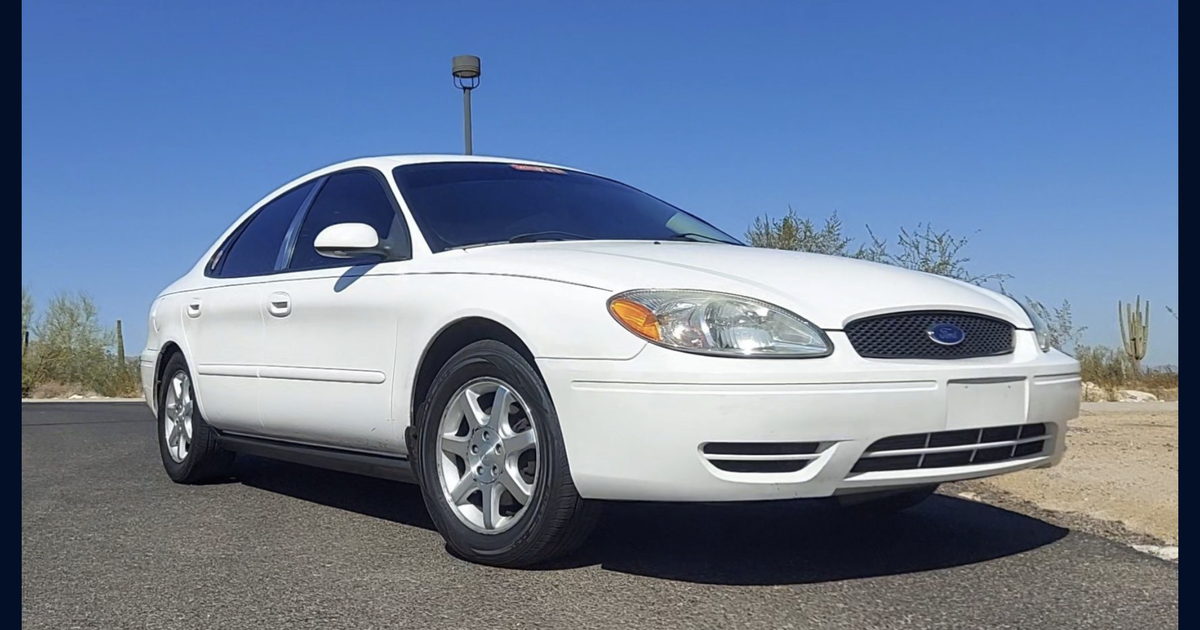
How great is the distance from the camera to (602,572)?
3.68 meters

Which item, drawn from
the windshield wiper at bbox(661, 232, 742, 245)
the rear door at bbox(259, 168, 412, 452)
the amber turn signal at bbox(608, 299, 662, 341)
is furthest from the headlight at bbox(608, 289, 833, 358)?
the windshield wiper at bbox(661, 232, 742, 245)

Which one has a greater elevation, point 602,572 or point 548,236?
point 548,236

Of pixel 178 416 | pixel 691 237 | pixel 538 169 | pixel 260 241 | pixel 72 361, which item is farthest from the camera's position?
pixel 72 361

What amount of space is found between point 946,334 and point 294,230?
3155 millimetres

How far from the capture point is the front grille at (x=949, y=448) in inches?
133

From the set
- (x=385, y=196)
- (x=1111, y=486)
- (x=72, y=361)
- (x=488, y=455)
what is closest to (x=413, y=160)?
(x=385, y=196)

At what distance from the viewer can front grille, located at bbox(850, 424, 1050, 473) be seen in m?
3.38

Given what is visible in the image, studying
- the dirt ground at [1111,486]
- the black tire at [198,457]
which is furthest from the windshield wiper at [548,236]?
the dirt ground at [1111,486]

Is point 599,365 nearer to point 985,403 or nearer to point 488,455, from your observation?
point 488,455

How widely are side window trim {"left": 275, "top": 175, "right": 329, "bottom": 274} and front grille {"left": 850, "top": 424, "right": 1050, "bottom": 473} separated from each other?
3.03 metres

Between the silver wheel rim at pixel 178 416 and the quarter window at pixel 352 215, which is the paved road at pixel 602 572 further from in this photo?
the quarter window at pixel 352 215

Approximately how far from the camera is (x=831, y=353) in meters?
3.35
